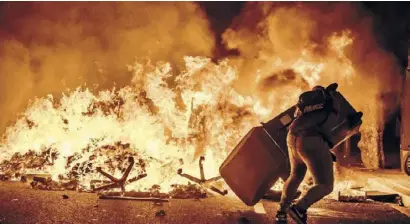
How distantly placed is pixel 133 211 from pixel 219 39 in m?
6.50

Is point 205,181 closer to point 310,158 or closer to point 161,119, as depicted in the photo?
point 161,119

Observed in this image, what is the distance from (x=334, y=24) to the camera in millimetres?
9930

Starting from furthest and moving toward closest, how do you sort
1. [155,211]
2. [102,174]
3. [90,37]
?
1. [90,37]
2. [102,174]
3. [155,211]

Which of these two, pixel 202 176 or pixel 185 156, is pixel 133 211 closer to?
pixel 202 176

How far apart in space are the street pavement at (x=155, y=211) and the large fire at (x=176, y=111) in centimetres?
130

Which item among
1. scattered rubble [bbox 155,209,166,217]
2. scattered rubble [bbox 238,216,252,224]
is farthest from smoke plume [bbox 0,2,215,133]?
scattered rubble [bbox 238,216,252,224]

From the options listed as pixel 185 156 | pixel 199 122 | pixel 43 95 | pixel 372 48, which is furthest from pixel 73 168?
pixel 372 48

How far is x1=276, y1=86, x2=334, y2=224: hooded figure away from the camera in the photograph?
4.55 m

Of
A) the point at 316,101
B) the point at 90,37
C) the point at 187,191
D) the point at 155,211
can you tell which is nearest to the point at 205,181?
the point at 187,191

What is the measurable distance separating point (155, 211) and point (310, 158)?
2316mm

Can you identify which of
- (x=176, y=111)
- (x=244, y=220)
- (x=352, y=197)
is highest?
(x=176, y=111)

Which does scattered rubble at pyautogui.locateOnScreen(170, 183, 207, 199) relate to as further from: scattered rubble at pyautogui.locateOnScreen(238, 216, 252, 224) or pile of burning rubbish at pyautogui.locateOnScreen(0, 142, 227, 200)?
scattered rubble at pyautogui.locateOnScreen(238, 216, 252, 224)

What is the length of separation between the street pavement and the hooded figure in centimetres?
77

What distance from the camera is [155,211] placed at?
5617 millimetres
